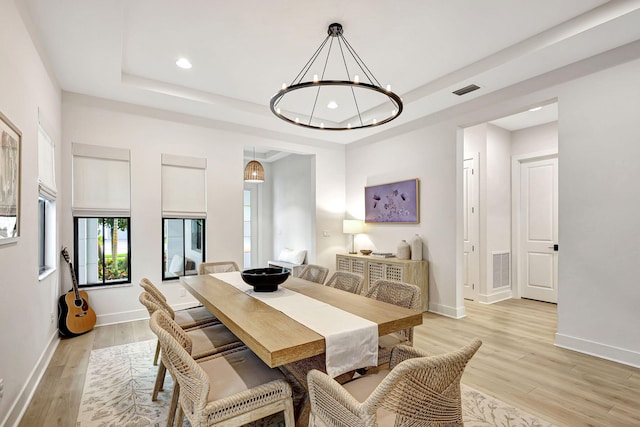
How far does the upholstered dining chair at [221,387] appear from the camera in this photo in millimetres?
1348

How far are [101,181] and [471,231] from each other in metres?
5.39

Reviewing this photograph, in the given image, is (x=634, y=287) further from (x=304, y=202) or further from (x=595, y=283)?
(x=304, y=202)

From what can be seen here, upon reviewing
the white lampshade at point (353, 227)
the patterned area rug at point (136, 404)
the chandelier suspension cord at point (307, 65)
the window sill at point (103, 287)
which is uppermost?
the chandelier suspension cord at point (307, 65)

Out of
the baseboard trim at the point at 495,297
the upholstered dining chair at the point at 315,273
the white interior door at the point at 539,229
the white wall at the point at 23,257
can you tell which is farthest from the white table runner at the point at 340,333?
the white interior door at the point at 539,229

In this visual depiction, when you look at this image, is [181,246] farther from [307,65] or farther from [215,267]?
[307,65]

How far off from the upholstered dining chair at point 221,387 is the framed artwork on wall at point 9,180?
114cm

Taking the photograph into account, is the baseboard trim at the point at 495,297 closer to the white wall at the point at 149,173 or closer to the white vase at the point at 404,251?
the white vase at the point at 404,251

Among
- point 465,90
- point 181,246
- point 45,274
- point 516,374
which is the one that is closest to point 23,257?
point 45,274

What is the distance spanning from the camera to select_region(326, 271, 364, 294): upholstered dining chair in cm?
278

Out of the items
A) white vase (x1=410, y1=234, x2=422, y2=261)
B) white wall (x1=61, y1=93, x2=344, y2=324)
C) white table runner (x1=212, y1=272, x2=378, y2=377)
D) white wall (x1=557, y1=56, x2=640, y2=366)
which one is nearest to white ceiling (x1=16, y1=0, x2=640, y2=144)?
white wall (x1=61, y1=93, x2=344, y2=324)

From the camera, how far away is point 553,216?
5129 millimetres

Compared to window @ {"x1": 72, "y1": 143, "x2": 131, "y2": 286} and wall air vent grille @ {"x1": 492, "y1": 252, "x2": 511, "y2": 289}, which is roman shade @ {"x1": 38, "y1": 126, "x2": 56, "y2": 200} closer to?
window @ {"x1": 72, "y1": 143, "x2": 131, "y2": 286}

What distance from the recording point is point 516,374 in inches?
105

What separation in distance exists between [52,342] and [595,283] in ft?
16.9
